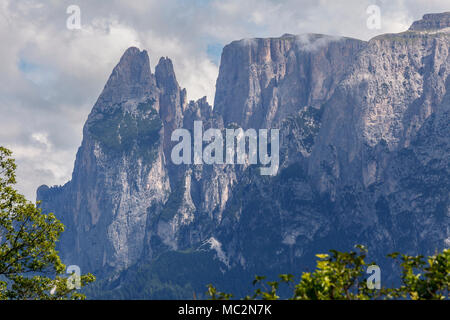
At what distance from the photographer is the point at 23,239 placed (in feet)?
171

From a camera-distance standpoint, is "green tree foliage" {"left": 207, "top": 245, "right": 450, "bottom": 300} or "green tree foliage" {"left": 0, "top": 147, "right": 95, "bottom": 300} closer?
"green tree foliage" {"left": 207, "top": 245, "right": 450, "bottom": 300}

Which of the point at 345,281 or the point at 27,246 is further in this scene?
the point at 27,246

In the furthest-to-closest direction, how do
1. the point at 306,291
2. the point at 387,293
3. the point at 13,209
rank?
the point at 13,209
the point at 387,293
the point at 306,291

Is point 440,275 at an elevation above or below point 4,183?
below

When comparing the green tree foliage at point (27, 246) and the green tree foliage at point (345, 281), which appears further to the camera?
the green tree foliage at point (27, 246)
